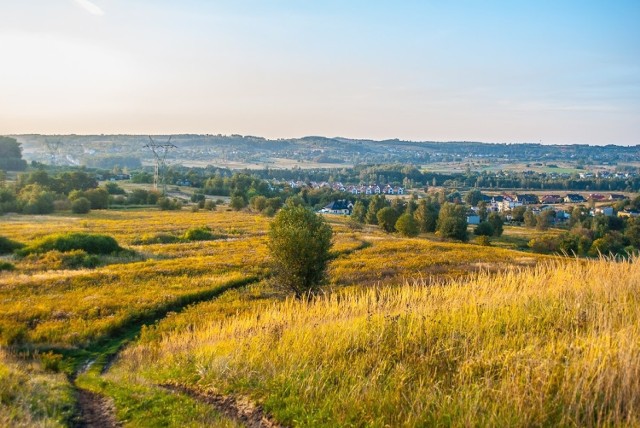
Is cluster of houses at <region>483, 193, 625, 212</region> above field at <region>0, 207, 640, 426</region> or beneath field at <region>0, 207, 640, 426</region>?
beneath

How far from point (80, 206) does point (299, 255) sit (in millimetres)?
72499

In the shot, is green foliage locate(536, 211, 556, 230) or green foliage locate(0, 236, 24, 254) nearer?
green foliage locate(0, 236, 24, 254)

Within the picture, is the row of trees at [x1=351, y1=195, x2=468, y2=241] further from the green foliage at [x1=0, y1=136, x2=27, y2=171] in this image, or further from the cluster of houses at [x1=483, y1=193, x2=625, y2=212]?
the green foliage at [x1=0, y1=136, x2=27, y2=171]

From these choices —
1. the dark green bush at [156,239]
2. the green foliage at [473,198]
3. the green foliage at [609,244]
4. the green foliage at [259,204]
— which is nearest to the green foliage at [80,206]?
the green foliage at [259,204]

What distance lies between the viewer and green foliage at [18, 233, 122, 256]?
40.6 meters

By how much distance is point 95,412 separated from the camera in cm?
898

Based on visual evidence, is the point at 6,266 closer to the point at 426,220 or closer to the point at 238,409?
the point at 238,409

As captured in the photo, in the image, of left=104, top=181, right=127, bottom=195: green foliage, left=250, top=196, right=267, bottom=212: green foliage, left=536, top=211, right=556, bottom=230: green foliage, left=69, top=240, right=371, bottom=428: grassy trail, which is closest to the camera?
left=69, top=240, right=371, bottom=428: grassy trail

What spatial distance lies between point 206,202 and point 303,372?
98.5m

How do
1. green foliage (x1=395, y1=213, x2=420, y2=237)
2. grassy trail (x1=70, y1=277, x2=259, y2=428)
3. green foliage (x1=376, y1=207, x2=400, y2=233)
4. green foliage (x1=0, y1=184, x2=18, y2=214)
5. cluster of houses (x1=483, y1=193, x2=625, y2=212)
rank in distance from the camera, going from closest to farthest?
grassy trail (x1=70, y1=277, x2=259, y2=428) < green foliage (x1=395, y1=213, x2=420, y2=237) < green foliage (x1=376, y1=207, x2=400, y2=233) < green foliage (x1=0, y1=184, x2=18, y2=214) < cluster of houses (x1=483, y1=193, x2=625, y2=212)

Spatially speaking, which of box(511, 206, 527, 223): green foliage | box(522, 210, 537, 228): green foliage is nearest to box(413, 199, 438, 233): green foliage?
box(522, 210, 537, 228): green foliage

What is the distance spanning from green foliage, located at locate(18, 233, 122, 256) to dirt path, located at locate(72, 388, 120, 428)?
34.7 m

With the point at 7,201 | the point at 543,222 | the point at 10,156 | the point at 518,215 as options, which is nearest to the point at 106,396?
the point at 7,201

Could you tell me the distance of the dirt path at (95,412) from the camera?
830cm
